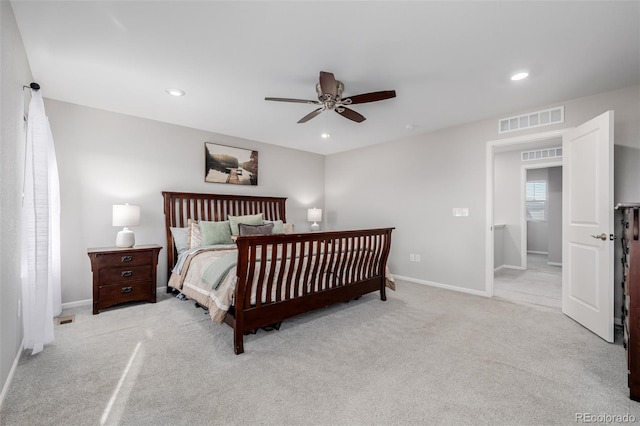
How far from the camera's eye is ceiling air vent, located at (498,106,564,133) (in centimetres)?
334

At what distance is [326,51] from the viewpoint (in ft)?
7.52

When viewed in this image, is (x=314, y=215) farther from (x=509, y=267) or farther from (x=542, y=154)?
(x=542, y=154)

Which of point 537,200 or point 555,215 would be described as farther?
point 537,200

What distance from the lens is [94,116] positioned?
3551mm

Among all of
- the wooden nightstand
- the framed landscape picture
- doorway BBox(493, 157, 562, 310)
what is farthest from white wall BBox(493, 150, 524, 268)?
the wooden nightstand

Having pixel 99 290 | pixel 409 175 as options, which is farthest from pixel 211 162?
pixel 409 175

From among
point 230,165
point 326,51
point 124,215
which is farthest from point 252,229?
point 326,51

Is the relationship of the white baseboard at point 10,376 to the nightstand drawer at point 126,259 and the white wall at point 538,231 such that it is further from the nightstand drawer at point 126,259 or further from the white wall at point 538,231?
the white wall at point 538,231

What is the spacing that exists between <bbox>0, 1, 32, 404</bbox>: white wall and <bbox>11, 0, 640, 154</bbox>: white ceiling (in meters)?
0.26

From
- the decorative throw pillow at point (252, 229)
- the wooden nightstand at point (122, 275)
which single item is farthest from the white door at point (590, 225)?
the wooden nightstand at point (122, 275)

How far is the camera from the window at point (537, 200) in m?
7.57

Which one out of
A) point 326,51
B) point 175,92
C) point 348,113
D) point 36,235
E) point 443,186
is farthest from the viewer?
point 443,186

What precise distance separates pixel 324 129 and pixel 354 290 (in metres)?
2.49

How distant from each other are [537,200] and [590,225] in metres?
5.93
